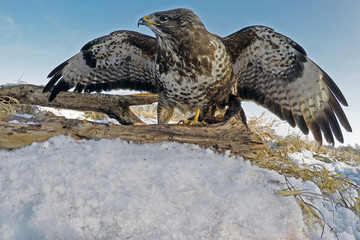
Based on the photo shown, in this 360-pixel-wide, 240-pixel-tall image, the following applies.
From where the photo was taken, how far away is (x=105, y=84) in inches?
203

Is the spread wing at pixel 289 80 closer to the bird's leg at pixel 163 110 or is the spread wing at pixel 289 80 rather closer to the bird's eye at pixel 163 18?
the bird's eye at pixel 163 18

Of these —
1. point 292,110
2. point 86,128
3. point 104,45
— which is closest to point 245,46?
point 292,110

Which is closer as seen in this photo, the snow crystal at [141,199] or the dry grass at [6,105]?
the snow crystal at [141,199]

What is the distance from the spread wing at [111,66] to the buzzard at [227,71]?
0.06 feet

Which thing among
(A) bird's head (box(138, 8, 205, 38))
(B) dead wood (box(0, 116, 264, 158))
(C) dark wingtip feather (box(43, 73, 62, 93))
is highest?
(A) bird's head (box(138, 8, 205, 38))

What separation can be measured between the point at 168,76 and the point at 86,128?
1.46m

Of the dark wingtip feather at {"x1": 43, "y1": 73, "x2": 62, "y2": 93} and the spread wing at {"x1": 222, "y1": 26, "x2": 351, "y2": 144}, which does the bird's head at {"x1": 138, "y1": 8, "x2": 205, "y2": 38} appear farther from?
the dark wingtip feather at {"x1": 43, "y1": 73, "x2": 62, "y2": 93}

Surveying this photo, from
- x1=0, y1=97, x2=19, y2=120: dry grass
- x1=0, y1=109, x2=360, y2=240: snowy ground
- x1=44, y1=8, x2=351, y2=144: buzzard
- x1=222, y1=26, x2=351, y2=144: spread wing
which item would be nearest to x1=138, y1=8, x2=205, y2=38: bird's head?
x1=44, y1=8, x2=351, y2=144: buzzard

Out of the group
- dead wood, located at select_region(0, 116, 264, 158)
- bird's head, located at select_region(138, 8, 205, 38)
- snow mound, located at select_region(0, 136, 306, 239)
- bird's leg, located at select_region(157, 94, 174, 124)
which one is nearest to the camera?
snow mound, located at select_region(0, 136, 306, 239)

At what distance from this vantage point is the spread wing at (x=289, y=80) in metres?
3.83

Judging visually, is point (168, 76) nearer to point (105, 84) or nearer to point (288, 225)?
point (105, 84)

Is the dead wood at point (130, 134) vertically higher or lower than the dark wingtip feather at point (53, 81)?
lower

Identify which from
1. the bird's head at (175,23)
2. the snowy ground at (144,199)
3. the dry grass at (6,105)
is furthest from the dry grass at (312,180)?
the dry grass at (6,105)

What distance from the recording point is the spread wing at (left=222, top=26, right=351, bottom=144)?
3830 millimetres
